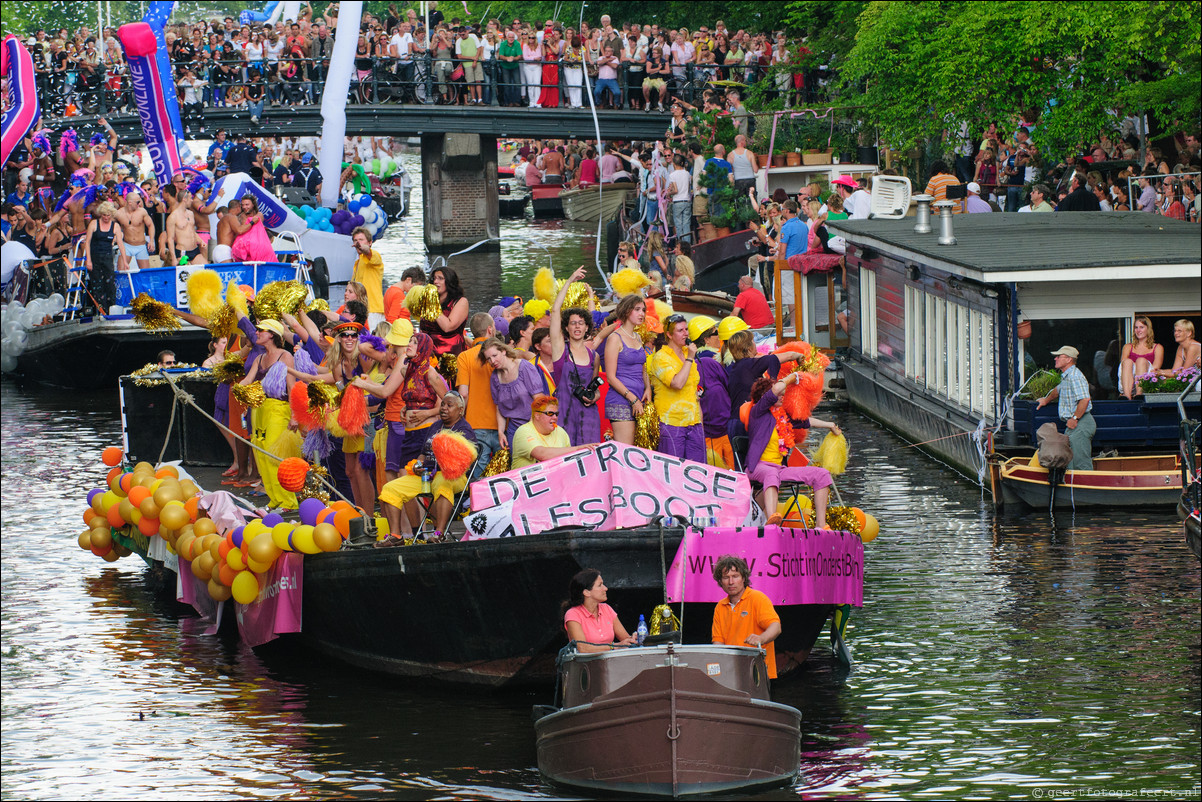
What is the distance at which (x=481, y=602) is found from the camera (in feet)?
38.6

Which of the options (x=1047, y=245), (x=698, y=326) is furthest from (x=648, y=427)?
(x=1047, y=245)

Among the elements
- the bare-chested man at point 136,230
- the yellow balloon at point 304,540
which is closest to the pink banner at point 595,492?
the yellow balloon at point 304,540

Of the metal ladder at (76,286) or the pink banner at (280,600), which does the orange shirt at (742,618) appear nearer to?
the pink banner at (280,600)

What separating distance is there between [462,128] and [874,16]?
16142mm

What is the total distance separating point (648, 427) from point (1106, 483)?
6375mm

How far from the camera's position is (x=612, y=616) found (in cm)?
1094

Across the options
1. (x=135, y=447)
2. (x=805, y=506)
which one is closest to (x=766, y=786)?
(x=805, y=506)

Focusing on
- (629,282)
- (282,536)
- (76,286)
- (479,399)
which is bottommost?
(282,536)

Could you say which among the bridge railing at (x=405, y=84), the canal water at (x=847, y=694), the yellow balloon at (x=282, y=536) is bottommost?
the canal water at (x=847, y=694)

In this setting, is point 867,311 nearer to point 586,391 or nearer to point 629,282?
point 629,282

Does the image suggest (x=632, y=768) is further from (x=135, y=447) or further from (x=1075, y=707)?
(x=135, y=447)

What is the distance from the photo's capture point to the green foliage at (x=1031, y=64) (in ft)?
86.6

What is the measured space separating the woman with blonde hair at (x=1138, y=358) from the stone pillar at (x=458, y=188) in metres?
31.4

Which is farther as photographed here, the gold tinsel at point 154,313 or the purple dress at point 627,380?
the gold tinsel at point 154,313
